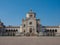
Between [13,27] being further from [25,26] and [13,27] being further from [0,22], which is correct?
[25,26]

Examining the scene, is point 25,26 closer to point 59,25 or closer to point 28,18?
point 28,18

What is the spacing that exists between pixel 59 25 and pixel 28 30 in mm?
17115

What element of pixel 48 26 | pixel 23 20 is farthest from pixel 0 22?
pixel 48 26

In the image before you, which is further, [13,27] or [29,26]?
[13,27]

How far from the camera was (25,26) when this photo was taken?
6250 cm

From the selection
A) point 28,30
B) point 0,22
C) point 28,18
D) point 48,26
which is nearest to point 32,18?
point 28,18

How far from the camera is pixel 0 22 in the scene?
7119 cm

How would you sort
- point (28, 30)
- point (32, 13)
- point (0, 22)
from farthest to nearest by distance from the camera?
point (0, 22)
point (32, 13)
point (28, 30)

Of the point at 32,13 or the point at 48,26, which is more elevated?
the point at 32,13

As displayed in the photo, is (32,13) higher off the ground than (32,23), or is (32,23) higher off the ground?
(32,13)

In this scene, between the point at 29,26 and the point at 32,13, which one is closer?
the point at 29,26

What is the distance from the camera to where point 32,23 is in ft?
204

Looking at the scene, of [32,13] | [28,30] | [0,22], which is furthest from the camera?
[0,22]

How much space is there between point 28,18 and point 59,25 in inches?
654
